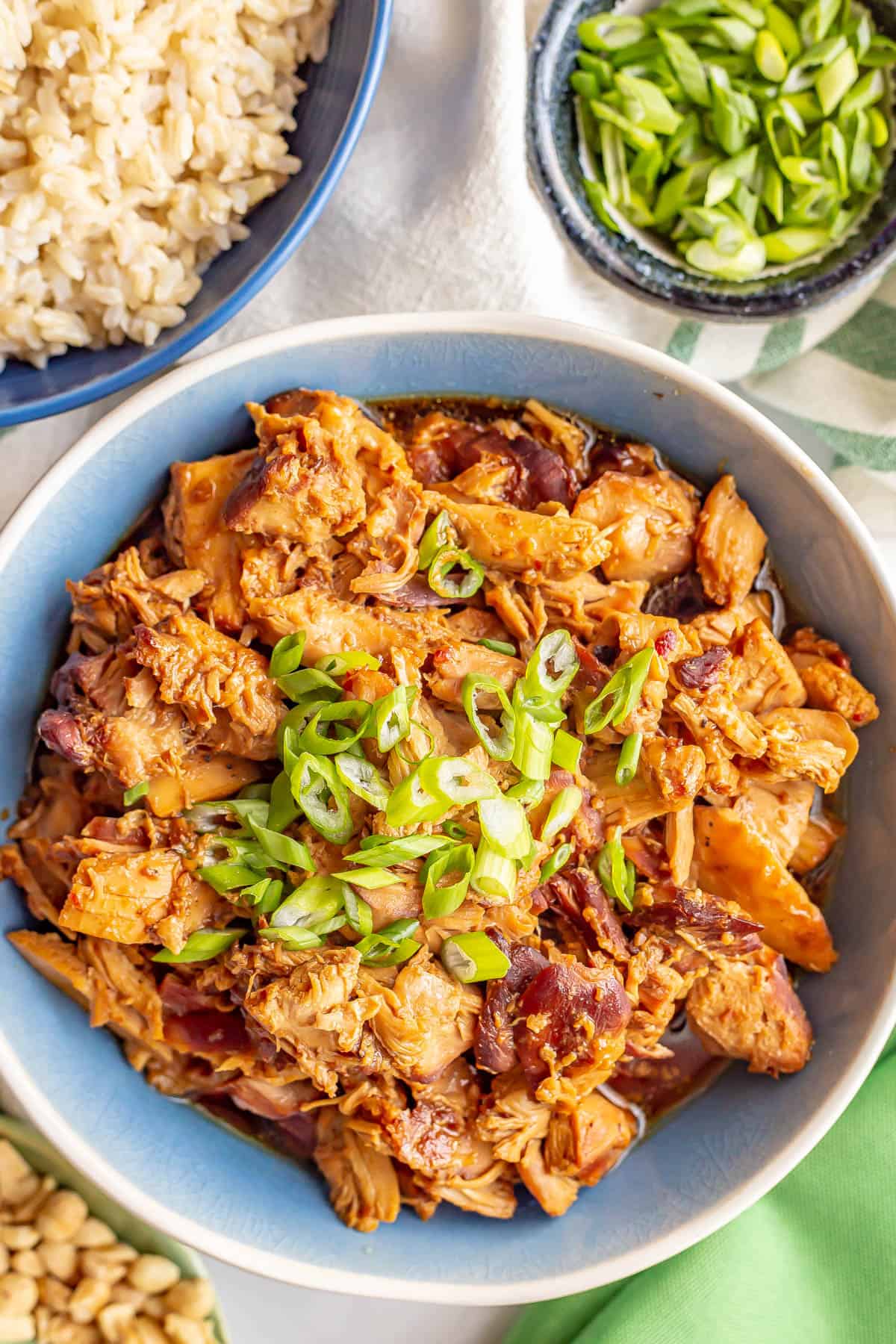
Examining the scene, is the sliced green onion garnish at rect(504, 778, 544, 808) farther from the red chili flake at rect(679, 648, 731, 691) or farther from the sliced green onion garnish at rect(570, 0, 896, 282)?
the sliced green onion garnish at rect(570, 0, 896, 282)

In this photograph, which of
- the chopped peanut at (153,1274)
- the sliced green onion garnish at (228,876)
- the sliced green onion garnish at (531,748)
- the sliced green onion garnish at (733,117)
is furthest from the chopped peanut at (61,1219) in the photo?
the sliced green onion garnish at (733,117)

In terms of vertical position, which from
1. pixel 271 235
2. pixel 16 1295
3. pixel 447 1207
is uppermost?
pixel 271 235

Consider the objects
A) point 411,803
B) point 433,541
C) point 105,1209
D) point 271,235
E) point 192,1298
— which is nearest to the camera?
point 411,803

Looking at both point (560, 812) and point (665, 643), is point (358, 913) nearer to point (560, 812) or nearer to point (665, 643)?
point (560, 812)

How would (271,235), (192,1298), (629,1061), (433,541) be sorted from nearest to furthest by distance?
1. (433,541)
2. (629,1061)
3. (271,235)
4. (192,1298)

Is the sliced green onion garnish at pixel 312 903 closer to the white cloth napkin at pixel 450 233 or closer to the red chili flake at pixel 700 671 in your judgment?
the red chili flake at pixel 700 671

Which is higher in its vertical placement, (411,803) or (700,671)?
(700,671)

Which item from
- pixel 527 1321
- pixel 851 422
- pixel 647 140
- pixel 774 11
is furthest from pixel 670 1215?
pixel 774 11

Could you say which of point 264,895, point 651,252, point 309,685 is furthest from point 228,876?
point 651,252
